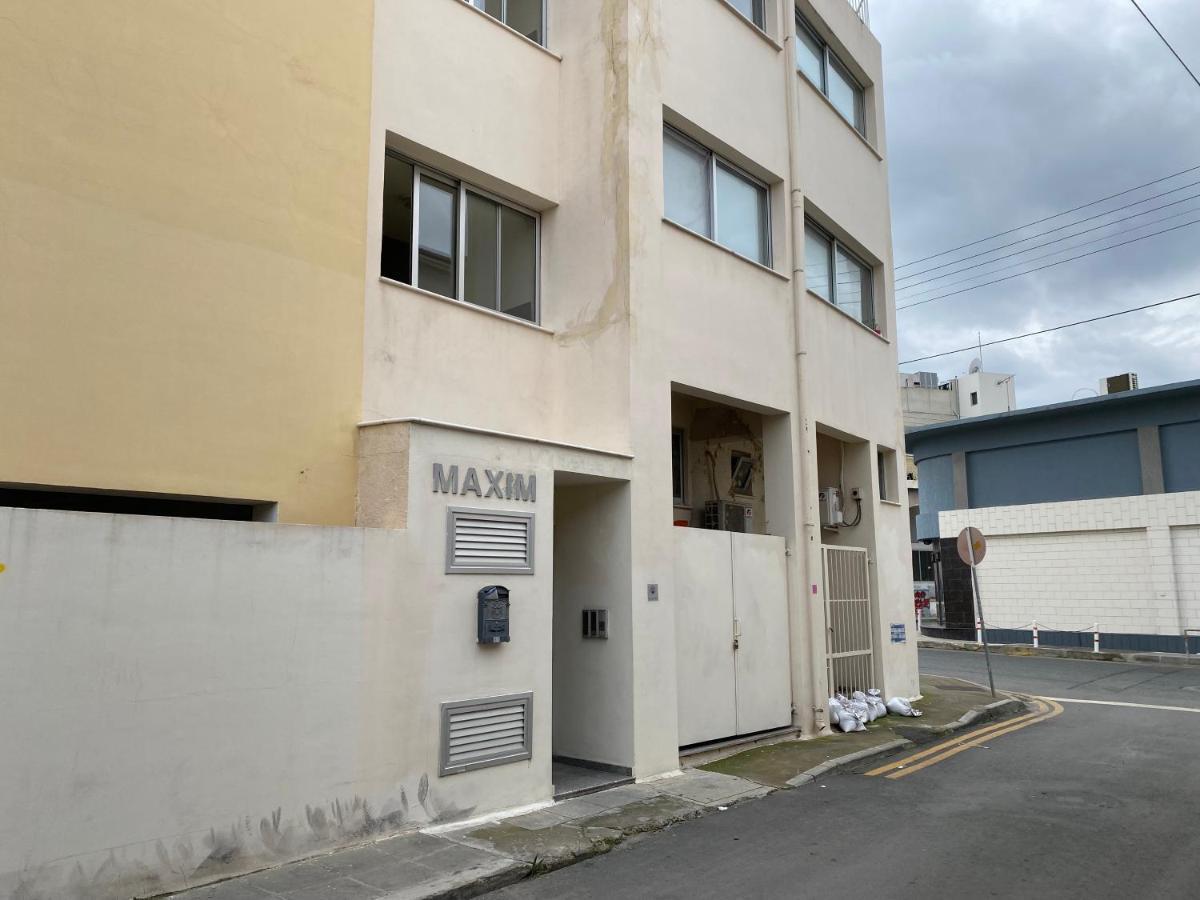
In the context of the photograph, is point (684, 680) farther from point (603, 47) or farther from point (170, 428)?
point (603, 47)

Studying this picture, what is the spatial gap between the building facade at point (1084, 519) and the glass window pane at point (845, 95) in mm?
13498

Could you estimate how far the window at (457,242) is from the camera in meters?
9.16

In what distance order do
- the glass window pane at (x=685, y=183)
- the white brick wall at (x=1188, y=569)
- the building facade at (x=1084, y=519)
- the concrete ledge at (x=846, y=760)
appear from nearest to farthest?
the concrete ledge at (x=846, y=760) → the glass window pane at (x=685, y=183) → the white brick wall at (x=1188, y=569) → the building facade at (x=1084, y=519)

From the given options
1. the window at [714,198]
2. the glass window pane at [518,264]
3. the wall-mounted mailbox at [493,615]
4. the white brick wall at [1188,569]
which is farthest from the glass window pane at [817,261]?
the white brick wall at [1188,569]

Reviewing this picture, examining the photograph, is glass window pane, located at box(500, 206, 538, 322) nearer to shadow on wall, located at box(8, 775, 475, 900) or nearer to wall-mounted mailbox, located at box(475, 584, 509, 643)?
wall-mounted mailbox, located at box(475, 584, 509, 643)

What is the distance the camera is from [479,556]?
7.95 m

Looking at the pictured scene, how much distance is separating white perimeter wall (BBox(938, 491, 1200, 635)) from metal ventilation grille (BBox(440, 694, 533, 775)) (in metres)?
22.0

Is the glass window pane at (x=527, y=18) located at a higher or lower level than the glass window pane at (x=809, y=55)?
lower

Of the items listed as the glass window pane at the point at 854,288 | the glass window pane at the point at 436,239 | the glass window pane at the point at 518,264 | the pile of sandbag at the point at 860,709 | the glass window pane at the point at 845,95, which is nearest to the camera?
the glass window pane at the point at 436,239

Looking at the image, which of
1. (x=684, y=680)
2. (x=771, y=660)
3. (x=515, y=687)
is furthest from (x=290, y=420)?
(x=771, y=660)

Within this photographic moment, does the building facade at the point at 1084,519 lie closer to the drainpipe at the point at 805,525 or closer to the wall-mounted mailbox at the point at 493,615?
the drainpipe at the point at 805,525

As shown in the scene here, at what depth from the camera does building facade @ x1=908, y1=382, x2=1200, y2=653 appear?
24.2 m

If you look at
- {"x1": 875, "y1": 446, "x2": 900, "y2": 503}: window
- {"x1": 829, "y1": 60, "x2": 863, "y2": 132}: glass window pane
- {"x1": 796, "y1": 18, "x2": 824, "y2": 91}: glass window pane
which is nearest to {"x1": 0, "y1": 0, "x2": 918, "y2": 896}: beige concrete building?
{"x1": 796, "y1": 18, "x2": 824, "y2": 91}: glass window pane

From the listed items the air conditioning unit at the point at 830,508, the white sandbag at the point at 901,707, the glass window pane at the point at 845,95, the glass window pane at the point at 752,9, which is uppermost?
the glass window pane at the point at 845,95
